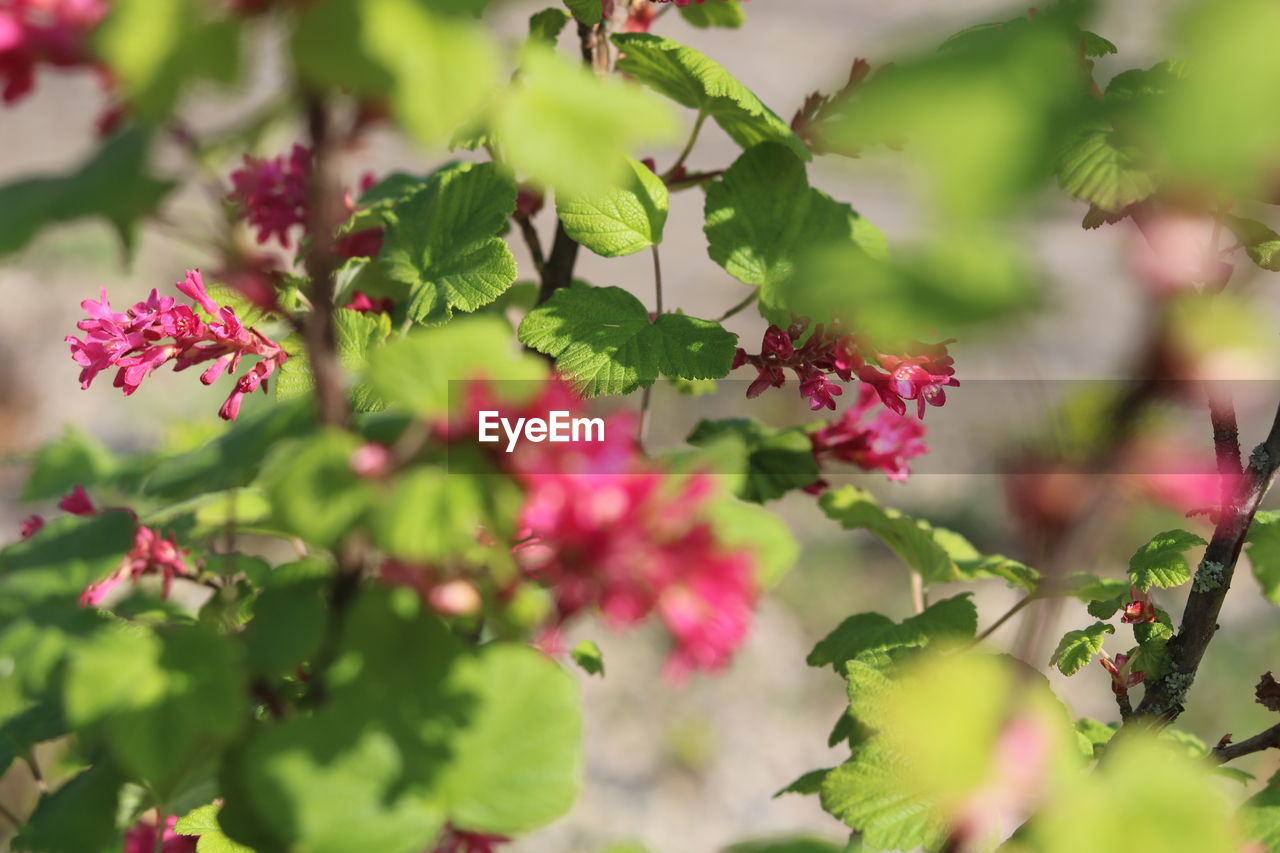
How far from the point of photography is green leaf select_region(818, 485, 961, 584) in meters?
1.32

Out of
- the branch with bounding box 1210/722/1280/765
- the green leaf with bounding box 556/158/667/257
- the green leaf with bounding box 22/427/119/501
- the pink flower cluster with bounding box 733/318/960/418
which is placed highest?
the green leaf with bounding box 556/158/667/257

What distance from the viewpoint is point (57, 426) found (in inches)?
163

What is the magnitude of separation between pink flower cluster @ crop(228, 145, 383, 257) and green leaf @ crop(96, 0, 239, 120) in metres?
0.76

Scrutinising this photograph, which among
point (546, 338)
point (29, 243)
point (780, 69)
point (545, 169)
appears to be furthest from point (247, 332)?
point (780, 69)

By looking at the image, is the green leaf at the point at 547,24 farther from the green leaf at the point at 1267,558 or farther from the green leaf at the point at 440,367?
the green leaf at the point at 1267,558

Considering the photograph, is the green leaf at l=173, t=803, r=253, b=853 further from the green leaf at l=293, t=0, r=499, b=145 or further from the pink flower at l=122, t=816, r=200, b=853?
the green leaf at l=293, t=0, r=499, b=145

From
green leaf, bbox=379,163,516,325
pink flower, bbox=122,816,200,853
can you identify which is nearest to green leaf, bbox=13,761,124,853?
pink flower, bbox=122,816,200,853

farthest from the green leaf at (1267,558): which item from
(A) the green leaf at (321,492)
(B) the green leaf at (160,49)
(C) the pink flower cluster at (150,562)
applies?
(C) the pink flower cluster at (150,562)

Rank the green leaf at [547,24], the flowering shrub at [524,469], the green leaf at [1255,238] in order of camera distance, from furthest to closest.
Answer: the green leaf at [547,24], the green leaf at [1255,238], the flowering shrub at [524,469]

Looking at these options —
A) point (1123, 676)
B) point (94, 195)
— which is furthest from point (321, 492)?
point (1123, 676)

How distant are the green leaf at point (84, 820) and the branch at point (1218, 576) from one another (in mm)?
945

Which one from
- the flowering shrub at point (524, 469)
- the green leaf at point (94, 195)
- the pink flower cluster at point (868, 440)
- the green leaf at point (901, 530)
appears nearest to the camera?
the flowering shrub at point (524, 469)

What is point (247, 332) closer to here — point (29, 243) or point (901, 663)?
point (29, 243)

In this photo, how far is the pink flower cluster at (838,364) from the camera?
116 centimetres
